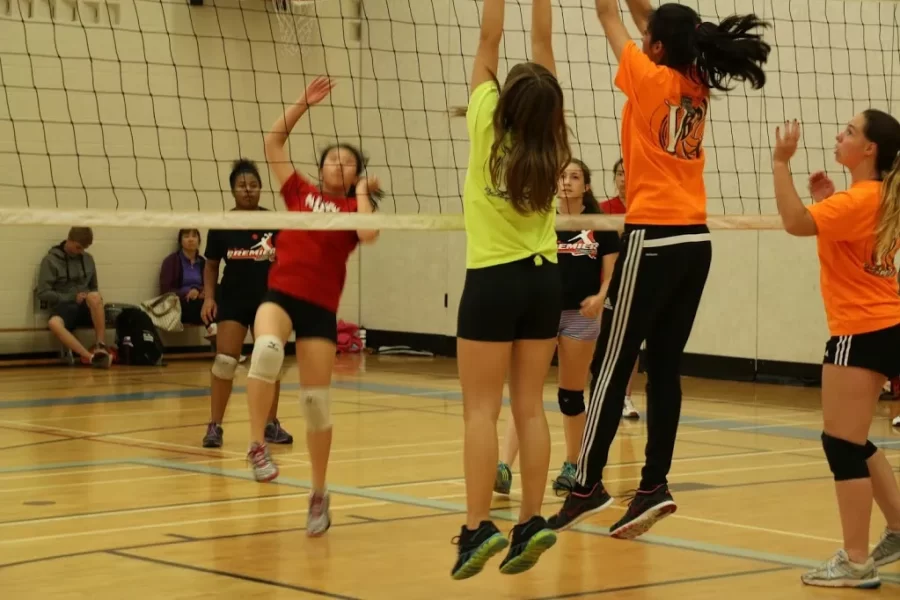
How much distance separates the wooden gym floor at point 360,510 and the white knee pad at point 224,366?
45cm

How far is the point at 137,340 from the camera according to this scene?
1423cm

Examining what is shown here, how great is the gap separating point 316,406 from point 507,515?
109cm

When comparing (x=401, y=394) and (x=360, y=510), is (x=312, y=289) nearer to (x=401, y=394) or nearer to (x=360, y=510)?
(x=360, y=510)

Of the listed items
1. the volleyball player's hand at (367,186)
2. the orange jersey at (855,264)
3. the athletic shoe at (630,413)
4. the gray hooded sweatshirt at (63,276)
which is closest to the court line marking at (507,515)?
the orange jersey at (855,264)

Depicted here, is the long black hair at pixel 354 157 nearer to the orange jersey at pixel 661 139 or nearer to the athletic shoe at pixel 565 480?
the athletic shoe at pixel 565 480

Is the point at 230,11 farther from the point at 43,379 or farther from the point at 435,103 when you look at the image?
the point at 43,379

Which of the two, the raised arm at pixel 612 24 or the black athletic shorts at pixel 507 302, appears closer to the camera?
the black athletic shorts at pixel 507 302

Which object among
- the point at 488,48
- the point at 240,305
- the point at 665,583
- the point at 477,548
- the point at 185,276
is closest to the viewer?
the point at 477,548

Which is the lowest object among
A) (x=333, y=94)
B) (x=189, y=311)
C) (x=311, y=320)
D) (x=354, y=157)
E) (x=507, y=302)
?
(x=189, y=311)

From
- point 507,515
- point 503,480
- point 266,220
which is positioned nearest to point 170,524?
point 266,220

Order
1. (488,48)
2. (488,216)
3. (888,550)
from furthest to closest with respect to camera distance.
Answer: (888,550) → (488,48) → (488,216)

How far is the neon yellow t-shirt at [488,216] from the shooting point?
4.63 meters

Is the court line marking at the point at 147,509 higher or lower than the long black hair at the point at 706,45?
lower

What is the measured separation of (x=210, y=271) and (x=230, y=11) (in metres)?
7.01
